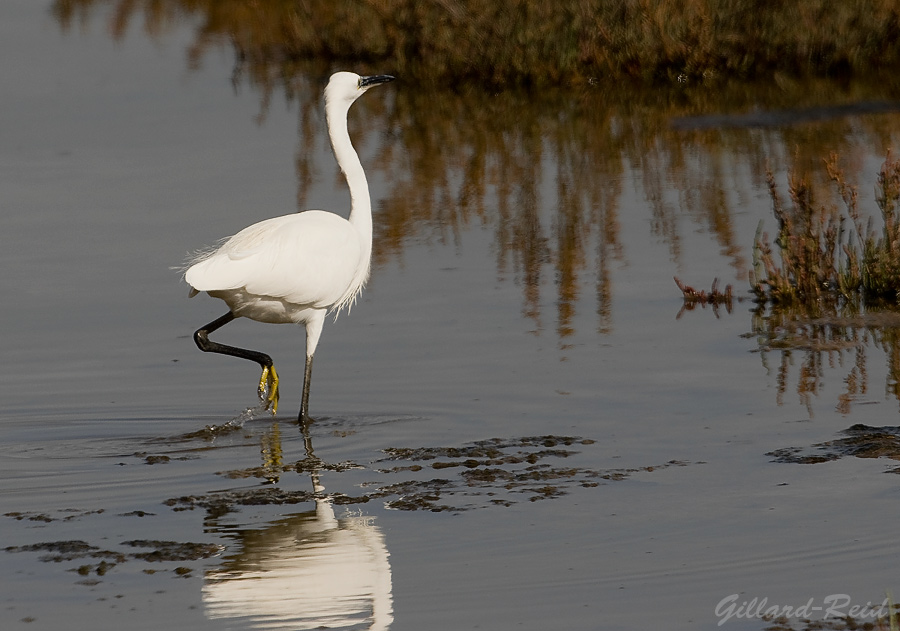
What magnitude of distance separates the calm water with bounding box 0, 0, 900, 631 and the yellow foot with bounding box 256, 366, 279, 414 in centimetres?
9

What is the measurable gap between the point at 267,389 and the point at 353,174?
4.33 ft

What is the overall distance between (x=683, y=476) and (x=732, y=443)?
0.54 meters

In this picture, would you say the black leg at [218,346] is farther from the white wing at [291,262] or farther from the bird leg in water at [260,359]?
the white wing at [291,262]

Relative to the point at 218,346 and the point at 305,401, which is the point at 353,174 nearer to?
the point at 218,346

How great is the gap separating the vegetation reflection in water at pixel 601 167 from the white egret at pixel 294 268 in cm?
153

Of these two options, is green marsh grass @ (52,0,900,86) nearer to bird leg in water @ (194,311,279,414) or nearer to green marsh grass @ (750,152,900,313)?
green marsh grass @ (750,152,900,313)

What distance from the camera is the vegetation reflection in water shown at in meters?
9.38

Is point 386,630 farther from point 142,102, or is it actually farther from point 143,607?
point 142,102

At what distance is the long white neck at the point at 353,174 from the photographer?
8.41 m

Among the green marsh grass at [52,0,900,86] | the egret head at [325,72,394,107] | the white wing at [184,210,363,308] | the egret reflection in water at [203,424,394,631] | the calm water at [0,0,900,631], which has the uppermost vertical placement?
the green marsh grass at [52,0,900,86]

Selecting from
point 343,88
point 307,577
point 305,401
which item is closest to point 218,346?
point 305,401

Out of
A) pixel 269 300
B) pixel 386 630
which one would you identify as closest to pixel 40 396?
pixel 269 300

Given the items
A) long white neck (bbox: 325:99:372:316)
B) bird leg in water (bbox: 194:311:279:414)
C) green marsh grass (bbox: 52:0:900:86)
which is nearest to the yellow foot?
bird leg in water (bbox: 194:311:279:414)

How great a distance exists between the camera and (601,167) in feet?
47.0
